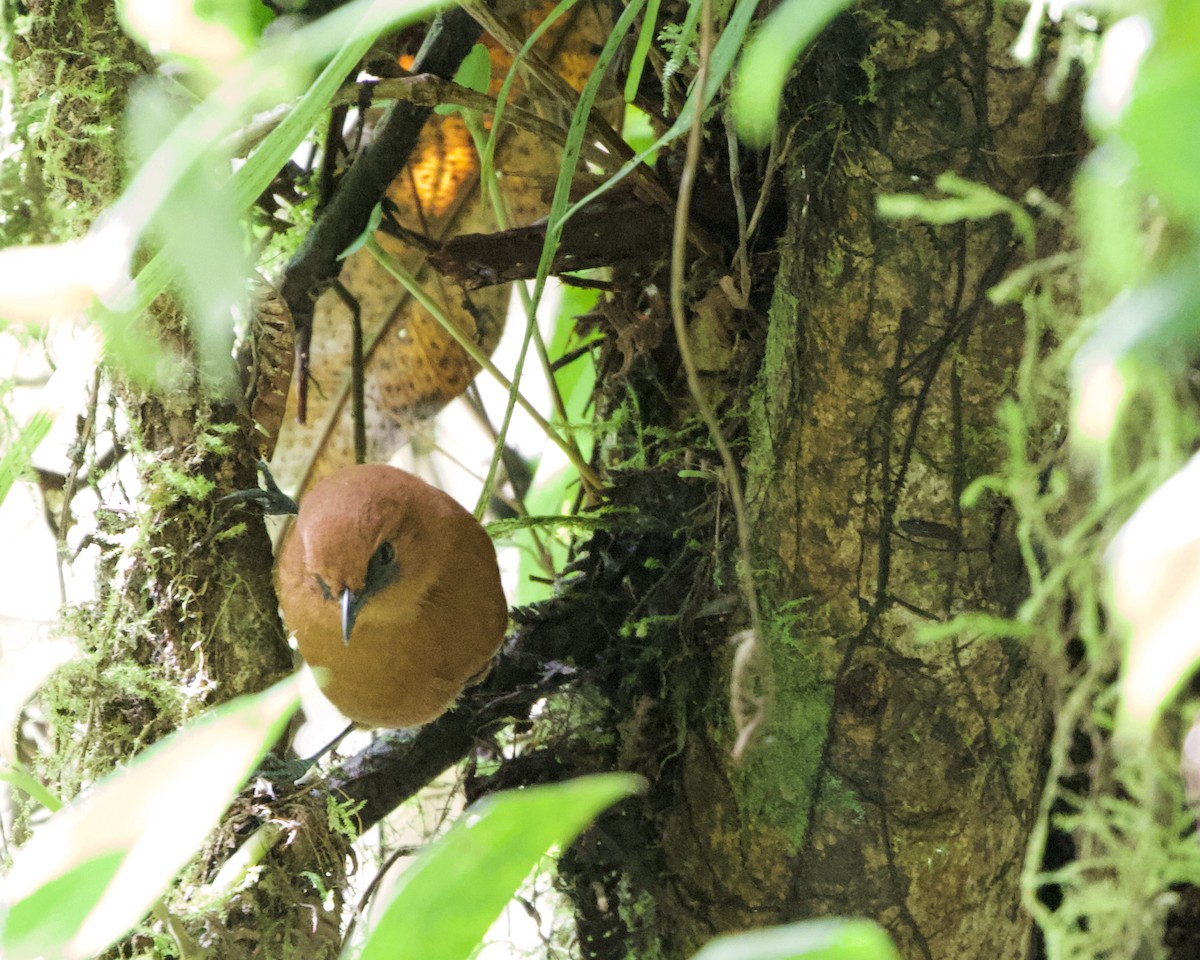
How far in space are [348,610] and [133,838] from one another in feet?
3.27

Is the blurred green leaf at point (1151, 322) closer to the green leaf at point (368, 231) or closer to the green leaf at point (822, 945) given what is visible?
the green leaf at point (822, 945)

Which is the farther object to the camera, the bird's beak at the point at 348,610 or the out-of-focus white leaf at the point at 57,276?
the bird's beak at the point at 348,610

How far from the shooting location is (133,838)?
0.40 metres

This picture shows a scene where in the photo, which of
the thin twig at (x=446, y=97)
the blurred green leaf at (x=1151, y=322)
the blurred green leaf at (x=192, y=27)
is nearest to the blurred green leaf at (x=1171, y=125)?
the blurred green leaf at (x=1151, y=322)

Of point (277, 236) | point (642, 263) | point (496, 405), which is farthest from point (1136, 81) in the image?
point (496, 405)

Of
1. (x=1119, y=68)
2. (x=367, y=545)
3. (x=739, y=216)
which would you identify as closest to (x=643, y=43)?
(x=739, y=216)

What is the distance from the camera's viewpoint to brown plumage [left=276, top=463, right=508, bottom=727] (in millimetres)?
1377

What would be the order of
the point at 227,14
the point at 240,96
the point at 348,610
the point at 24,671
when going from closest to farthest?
the point at 240,96
the point at 24,671
the point at 227,14
the point at 348,610

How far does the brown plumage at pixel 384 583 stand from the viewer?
4.52 feet

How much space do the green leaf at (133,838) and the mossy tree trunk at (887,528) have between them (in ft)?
1.86

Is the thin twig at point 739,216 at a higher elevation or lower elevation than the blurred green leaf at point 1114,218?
higher

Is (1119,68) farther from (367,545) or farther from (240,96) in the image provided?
(367,545)

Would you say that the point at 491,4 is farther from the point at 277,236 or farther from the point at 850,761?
the point at 850,761

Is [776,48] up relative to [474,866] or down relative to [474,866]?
up
